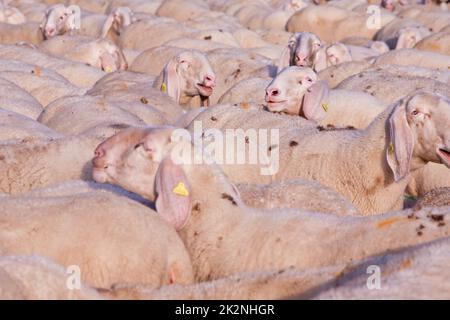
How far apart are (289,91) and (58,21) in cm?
919

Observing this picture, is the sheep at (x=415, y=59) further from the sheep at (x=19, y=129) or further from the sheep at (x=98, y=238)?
the sheep at (x=98, y=238)

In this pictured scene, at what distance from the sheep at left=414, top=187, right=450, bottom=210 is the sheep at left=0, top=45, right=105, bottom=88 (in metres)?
6.59

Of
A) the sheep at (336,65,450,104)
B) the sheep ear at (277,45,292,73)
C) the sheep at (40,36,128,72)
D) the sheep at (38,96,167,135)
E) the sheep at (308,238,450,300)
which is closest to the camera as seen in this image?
the sheep at (308,238,450,300)

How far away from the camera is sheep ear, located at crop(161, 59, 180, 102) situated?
11.0 m

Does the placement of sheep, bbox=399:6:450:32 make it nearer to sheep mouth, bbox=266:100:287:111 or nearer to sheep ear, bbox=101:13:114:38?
sheep ear, bbox=101:13:114:38

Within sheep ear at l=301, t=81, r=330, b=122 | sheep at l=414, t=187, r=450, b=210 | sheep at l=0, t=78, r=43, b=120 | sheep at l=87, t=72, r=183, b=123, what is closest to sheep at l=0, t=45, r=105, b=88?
sheep at l=87, t=72, r=183, b=123

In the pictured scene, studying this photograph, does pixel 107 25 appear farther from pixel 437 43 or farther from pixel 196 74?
pixel 196 74

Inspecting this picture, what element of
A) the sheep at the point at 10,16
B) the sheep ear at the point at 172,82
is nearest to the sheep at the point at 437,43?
the sheep ear at the point at 172,82

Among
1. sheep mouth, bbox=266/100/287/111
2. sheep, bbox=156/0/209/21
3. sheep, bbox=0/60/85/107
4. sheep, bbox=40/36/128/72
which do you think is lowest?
sheep, bbox=156/0/209/21

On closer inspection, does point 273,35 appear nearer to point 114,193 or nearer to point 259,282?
point 114,193

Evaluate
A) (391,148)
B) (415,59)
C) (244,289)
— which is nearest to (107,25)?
(415,59)

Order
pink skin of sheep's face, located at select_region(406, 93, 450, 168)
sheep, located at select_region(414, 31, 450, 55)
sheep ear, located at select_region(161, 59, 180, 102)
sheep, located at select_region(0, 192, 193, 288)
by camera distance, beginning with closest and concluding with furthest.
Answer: sheep, located at select_region(0, 192, 193, 288) < pink skin of sheep's face, located at select_region(406, 93, 450, 168) < sheep ear, located at select_region(161, 59, 180, 102) < sheep, located at select_region(414, 31, 450, 55)

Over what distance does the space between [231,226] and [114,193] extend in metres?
0.68

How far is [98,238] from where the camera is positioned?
16.2 ft
